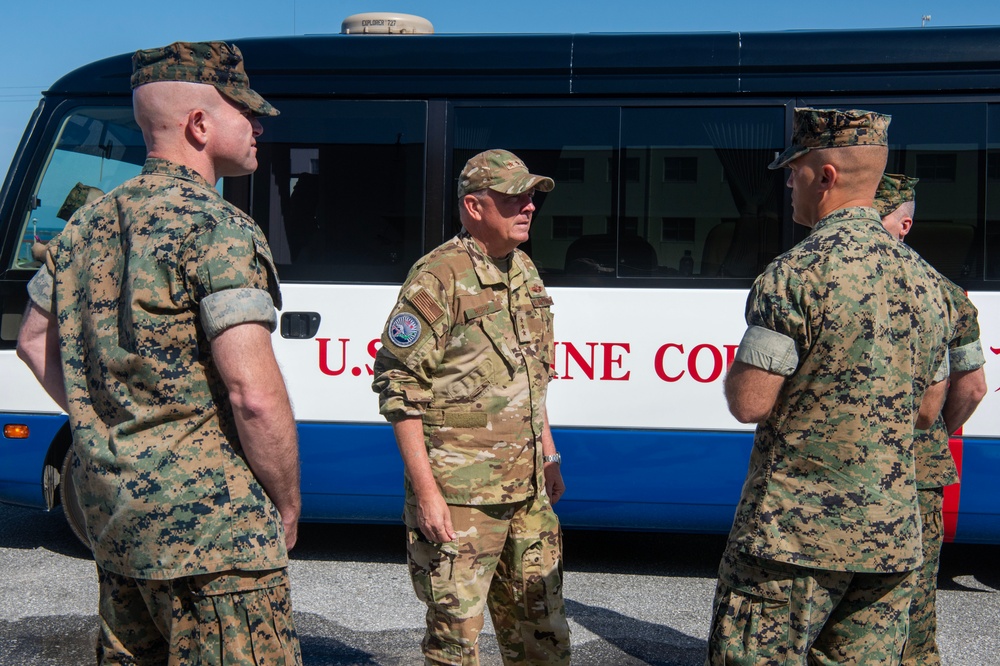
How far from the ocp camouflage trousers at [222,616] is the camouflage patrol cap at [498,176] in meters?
1.38

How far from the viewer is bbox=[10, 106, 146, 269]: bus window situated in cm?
523

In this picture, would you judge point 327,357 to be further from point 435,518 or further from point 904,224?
point 904,224

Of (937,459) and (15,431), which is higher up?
(937,459)

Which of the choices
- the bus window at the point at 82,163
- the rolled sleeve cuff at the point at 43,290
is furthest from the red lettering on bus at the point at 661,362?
the rolled sleeve cuff at the point at 43,290

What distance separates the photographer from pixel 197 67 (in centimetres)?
229

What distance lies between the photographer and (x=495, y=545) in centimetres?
306

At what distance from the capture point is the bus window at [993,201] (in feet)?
15.7

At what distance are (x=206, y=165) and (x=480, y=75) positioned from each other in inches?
117

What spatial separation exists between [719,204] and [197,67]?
3.19 m

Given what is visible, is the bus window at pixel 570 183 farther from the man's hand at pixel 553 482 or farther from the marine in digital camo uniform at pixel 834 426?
the marine in digital camo uniform at pixel 834 426

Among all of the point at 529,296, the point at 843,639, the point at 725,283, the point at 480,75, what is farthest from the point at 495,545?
the point at 480,75

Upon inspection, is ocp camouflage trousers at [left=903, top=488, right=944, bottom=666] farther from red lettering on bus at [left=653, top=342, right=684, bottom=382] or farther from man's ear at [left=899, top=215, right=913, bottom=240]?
red lettering on bus at [left=653, top=342, right=684, bottom=382]

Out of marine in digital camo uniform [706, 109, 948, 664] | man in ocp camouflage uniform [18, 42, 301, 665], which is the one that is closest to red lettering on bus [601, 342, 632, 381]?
marine in digital camo uniform [706, 109, 948, 664]

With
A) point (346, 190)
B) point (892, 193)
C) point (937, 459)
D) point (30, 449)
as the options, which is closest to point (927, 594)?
point (937, 459)
